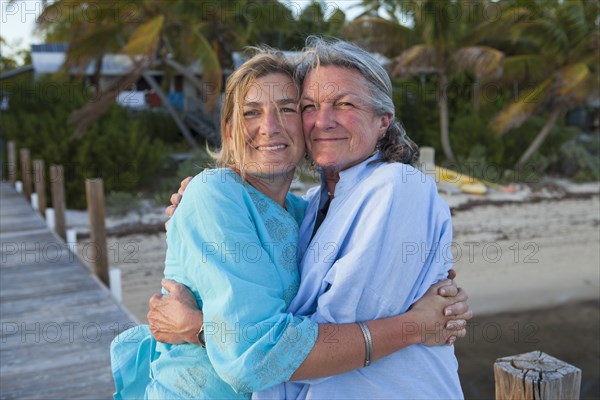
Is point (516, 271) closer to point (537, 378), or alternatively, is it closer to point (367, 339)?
point (537, 378)

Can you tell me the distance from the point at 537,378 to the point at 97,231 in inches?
249

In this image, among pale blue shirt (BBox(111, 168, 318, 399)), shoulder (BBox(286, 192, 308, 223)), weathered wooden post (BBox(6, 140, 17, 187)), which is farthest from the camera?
weathered wooden post (BBox(6, 140, 17, 187))

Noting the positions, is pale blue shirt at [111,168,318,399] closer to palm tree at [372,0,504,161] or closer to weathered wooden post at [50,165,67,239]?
weathered wooden post at [50,165,67,239]

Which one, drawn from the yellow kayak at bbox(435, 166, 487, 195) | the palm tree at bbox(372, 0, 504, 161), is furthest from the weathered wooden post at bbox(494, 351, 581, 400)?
the palm tree at bbox(372, 0, 504, 161)

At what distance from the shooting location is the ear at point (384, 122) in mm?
2027

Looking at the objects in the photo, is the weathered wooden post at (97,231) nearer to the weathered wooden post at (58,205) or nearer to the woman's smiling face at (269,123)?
the weathered wooden post at (58,205)

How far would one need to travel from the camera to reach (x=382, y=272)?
1.70m

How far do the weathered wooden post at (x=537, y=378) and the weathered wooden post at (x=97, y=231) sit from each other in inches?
214

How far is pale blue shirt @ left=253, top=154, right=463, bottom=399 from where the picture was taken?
1701 millimetres

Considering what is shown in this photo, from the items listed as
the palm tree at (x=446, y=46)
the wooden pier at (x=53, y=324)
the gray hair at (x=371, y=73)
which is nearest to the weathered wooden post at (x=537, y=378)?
the gray hair at (x=371, y=73)

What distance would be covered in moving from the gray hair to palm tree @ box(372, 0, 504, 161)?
14.1 meters

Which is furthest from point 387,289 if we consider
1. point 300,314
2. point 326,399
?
point 326,399

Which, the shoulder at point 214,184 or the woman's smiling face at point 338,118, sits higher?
the woman's smiling face at point 338,118

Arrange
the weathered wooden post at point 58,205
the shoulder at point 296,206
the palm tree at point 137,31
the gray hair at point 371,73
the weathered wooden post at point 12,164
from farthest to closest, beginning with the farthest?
the weathered wooden post at point 12,164
the palm tree at point 137,31
the weathered wooden post at point 58,205
the shoulder at point 296,206
the gray hair at point 371,73
